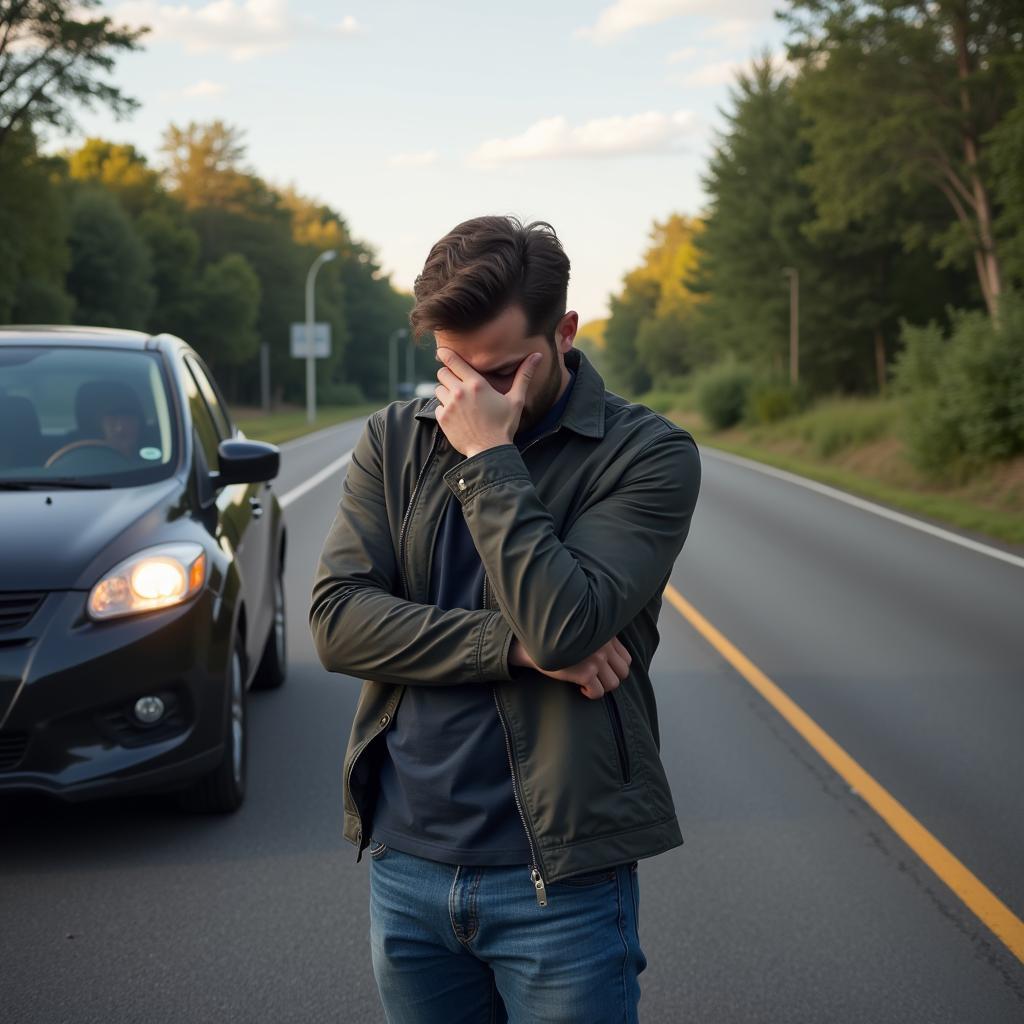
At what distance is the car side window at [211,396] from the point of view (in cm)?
711

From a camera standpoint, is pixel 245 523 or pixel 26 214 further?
pixel 26 214

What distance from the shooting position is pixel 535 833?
218 cm

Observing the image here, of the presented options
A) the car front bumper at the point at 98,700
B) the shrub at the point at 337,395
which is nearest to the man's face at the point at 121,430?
the car front bumper at the point at 98,700

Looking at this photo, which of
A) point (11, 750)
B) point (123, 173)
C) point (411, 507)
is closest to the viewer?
point (411, 507)

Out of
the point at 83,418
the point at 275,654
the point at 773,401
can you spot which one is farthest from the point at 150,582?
the point at 773,401

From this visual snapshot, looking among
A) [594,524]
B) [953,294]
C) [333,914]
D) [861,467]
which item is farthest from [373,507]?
[953,294]

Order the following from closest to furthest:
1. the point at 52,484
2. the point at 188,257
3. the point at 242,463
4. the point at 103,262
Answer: the point at 52,484 < the point at 242,463 < the point at 103,262 < the point at 188,257

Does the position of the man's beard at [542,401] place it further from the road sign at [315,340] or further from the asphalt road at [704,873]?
the road sign at [315,340]

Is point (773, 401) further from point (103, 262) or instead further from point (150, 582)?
point (103, 262)

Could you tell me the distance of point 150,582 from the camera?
5086 millimetres

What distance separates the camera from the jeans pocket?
2.20m

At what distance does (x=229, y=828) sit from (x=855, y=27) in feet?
130

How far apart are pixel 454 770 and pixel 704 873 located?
2.97m

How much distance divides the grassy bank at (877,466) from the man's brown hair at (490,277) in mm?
13910
